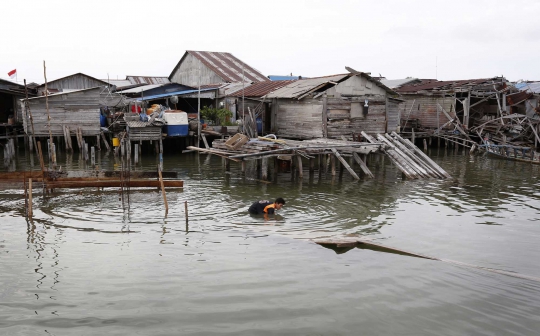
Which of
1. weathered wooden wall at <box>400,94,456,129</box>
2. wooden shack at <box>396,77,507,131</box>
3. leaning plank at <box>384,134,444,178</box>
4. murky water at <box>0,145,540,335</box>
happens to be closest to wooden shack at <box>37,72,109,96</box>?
murky water at <box>0,145,540,335</box>

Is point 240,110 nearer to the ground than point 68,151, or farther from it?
farther from it

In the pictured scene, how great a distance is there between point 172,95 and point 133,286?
74.5ft

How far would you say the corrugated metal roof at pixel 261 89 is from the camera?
90.1 ft

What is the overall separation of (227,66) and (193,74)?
334cm

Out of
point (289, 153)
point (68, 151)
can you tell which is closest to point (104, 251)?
point (289, 153)

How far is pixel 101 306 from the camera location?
23.9 ft

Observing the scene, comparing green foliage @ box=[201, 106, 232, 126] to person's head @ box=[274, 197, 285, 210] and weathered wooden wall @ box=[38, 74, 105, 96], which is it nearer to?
weathered wooden wall @ box=[38, 74, 105, 96]

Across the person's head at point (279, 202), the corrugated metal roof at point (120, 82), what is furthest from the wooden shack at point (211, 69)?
the person's head at point (279, 202)

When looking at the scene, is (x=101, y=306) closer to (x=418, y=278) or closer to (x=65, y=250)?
(x=65, y=250)

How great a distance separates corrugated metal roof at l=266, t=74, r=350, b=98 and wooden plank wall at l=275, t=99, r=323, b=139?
543mm

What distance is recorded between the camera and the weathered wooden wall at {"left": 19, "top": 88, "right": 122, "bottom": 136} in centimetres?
2650

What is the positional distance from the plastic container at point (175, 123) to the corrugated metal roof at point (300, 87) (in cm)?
486

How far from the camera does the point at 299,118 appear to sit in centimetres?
2447

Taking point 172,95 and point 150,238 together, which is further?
point 172,95
